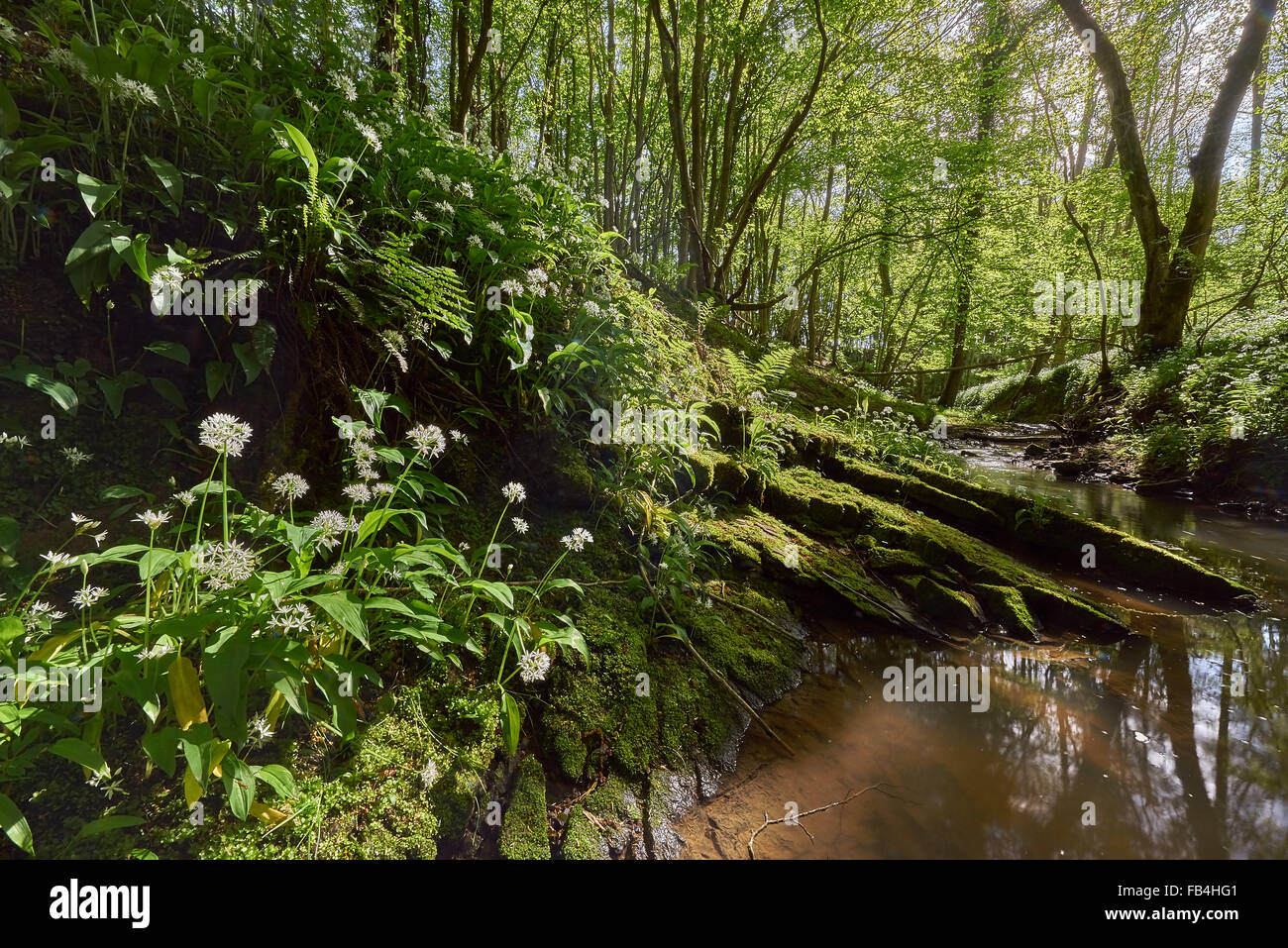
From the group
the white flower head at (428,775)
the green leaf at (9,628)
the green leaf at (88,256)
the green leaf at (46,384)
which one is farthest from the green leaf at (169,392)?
the white flower head at (428,775)

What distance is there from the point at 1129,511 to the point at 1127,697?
534cm

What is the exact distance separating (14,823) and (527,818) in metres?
1.16

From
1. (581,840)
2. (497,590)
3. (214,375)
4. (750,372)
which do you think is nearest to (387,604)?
(497,590)

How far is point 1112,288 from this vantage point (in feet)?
43.0

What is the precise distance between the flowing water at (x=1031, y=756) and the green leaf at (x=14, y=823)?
5.52 ft

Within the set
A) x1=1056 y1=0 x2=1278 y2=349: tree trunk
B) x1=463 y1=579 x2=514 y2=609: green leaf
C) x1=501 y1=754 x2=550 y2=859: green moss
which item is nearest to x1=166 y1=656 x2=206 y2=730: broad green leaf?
x1=463 y1=579 x2=514 y2=609: green leaf

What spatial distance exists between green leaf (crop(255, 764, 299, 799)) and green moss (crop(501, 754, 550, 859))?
24.8 inches

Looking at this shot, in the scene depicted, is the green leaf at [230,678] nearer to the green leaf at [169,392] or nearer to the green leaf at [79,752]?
the green leaf at [79,752]

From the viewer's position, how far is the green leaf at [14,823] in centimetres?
96

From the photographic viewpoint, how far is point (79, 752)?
3.43 ft

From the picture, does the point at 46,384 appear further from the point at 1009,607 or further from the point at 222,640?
the point at 1009,607

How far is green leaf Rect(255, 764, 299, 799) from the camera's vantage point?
47.2 inches

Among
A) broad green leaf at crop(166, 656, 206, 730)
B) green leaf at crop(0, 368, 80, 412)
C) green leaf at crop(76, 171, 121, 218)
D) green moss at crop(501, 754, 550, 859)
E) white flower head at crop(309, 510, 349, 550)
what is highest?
green leaf at crop(76, 171, 121, 218)

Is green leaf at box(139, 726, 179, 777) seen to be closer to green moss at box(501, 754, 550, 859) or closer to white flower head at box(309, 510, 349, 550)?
white flower head at box(309, 510, 349, 550)
